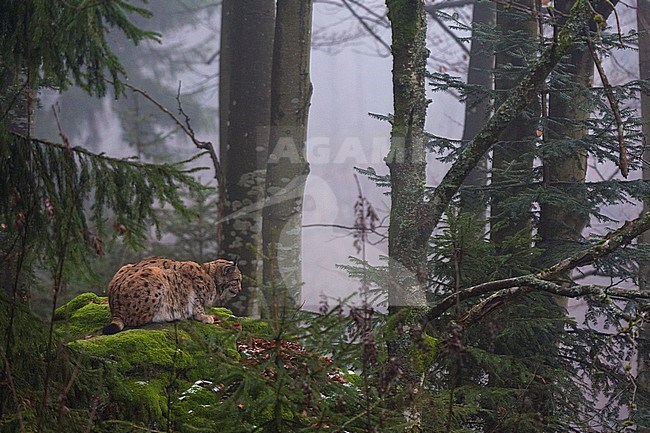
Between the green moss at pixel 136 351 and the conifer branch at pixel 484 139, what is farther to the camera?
the conifer branch at pixel 484 139

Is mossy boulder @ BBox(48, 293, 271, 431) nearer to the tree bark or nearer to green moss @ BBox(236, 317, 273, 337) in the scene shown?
green moss @ BBox(236, 317, 273, 337)

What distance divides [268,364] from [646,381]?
6.39 metres

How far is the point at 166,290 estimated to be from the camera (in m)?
4.17

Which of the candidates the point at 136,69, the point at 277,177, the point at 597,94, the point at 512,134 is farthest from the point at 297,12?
the point at 136,69

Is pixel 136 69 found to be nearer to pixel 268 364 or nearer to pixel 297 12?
pixel 297 12

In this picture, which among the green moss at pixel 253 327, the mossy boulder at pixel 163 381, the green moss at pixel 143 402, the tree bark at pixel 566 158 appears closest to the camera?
the mossy boulder at pixel 163 381

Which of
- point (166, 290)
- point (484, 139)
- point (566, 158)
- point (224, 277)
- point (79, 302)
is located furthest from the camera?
point (566, 158)

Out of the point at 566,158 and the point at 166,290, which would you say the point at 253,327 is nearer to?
the point at 166,290

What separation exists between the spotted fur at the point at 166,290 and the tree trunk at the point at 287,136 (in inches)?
94.0

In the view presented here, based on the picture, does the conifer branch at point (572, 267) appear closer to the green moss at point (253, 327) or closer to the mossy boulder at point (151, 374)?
the mossy boulder at point (151, 374)

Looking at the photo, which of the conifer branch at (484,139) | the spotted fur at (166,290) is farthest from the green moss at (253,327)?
the conifer branch at (484,139)

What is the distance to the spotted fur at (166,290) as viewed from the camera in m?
3.99

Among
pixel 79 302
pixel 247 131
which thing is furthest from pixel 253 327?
pixel 247 131

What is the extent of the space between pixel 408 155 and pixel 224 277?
5.37ft
